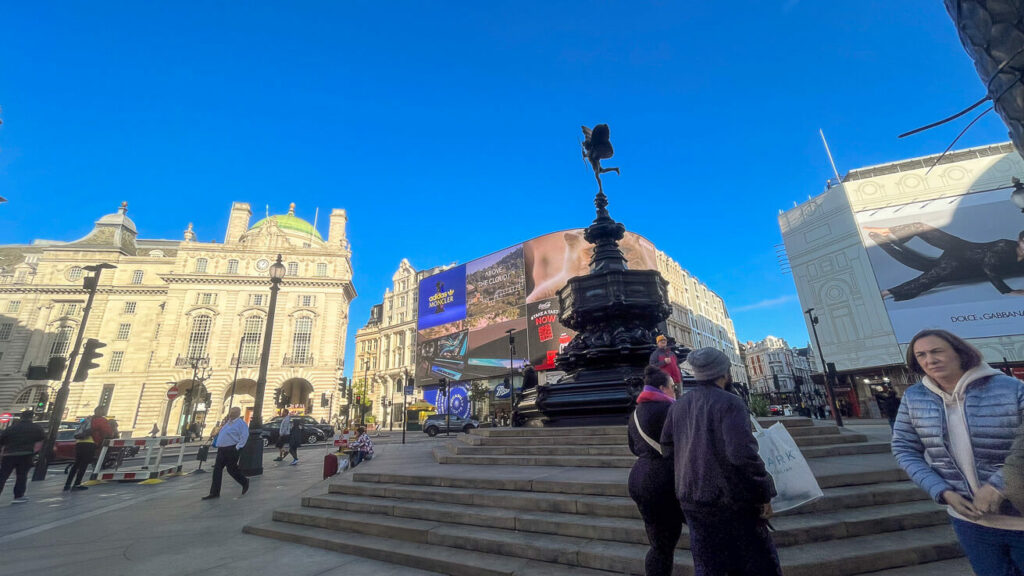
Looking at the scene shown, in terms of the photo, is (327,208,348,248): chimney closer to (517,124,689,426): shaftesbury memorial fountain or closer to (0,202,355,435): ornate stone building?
(0,202,355,435): ornate stone building

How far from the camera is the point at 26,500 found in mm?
7652

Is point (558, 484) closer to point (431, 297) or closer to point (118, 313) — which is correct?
point (431, 297)

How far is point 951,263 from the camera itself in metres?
30.2

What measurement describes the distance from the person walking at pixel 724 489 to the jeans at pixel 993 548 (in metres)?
0.70

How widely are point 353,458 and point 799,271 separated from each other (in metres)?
40.6

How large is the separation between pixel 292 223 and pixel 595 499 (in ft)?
190

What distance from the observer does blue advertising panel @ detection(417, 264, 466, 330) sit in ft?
171

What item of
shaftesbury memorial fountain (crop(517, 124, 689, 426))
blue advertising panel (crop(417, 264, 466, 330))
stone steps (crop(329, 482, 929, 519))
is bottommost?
stone steps (crop(329, 482, 929, 519))

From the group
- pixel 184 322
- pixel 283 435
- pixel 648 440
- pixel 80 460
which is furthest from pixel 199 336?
pixel 648 440

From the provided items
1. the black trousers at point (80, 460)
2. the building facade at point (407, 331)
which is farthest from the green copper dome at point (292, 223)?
the black trousers at point (80, 460)

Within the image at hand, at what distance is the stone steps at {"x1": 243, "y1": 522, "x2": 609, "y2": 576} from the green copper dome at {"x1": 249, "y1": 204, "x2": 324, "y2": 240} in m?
53.5

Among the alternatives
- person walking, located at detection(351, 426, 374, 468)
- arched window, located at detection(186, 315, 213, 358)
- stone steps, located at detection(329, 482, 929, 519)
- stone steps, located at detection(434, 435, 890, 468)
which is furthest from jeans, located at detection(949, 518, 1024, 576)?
arched window, located at detection(186, 315, 213, 358)

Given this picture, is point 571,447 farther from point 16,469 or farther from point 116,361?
point 116,361

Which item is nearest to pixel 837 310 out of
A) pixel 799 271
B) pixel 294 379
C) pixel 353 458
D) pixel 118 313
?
pixel 799 271
